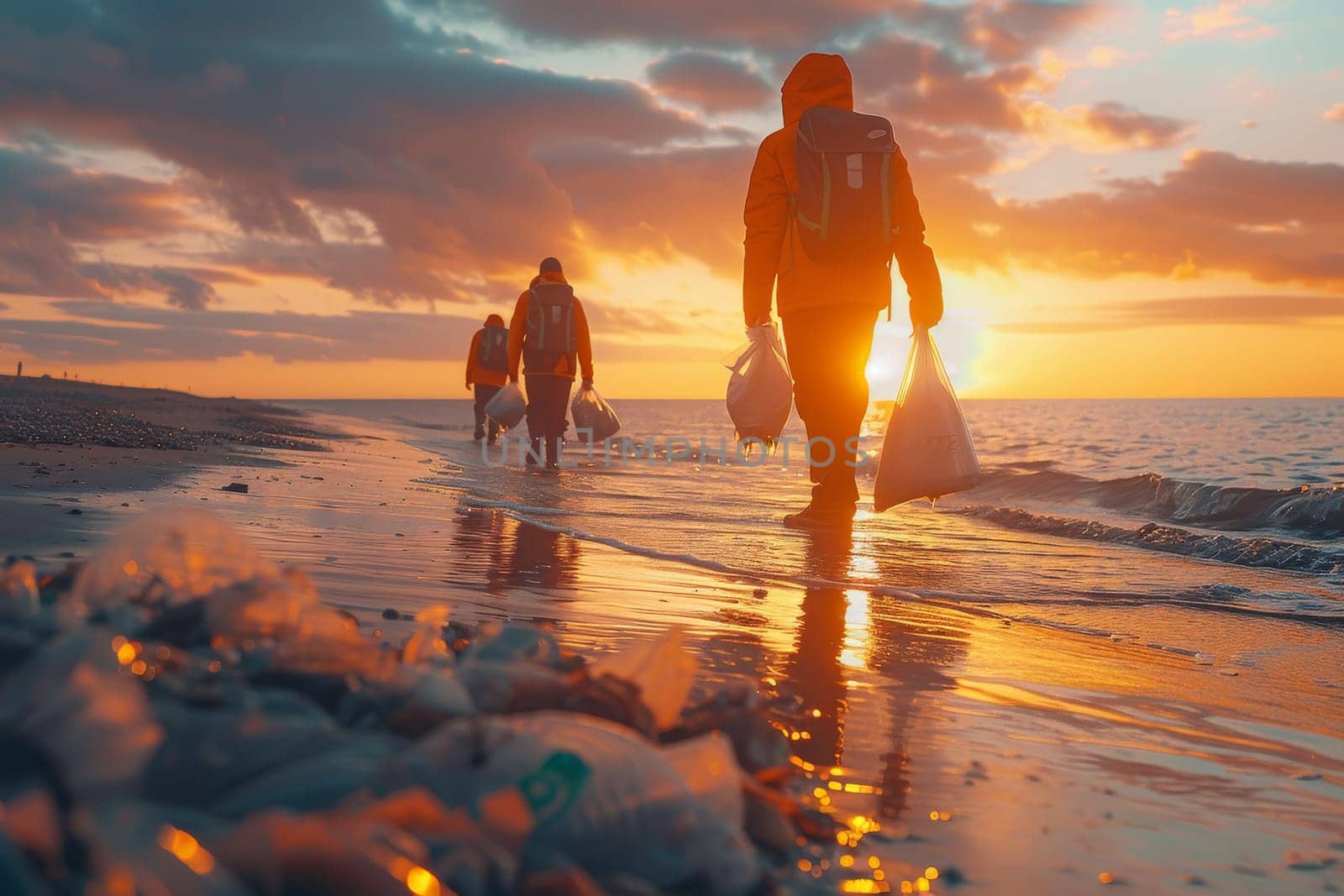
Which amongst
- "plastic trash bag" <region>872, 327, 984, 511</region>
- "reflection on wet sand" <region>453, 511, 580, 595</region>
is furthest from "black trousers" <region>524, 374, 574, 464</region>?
"plastic trash bag" <region>872, 327, 984, 511</region>

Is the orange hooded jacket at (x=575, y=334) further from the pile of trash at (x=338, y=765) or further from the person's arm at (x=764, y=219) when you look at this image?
the pile of trash at (x=338, y=765)

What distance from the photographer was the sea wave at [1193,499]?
9.38m

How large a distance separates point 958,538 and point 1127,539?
1375 millimetres

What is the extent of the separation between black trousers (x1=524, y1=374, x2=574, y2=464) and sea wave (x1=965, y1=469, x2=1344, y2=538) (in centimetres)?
485

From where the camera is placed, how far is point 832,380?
6.01 m

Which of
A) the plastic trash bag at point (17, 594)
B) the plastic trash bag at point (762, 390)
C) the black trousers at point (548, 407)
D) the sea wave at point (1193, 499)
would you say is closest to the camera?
the plastic trash bag at point (17, 594)

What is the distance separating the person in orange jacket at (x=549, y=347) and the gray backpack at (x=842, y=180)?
591 cm

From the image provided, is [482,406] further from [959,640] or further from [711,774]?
[711,774]

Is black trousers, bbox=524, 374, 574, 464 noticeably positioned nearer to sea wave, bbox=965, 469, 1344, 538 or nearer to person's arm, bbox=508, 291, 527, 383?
person's arm, bbox=508, 291, 527, 383

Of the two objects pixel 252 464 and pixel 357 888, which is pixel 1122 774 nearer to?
pixel 357 888

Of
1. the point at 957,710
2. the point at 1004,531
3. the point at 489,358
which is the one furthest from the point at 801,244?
the point at 489,358

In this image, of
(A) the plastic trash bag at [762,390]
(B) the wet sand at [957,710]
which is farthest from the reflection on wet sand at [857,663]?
(A) the plastic trash bag at [762,390]

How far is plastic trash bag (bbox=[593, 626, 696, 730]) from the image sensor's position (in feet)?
5.45

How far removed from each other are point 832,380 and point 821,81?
5.49 feet
